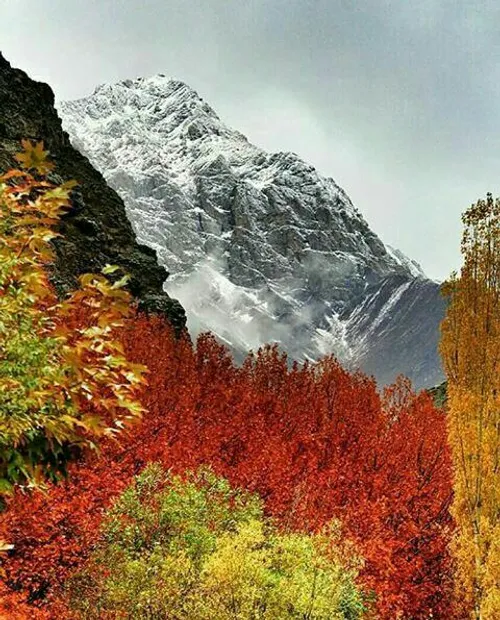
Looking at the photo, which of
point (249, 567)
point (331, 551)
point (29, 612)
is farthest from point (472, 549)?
point (29, 612)

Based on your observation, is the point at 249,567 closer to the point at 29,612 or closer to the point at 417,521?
the point at 29,612

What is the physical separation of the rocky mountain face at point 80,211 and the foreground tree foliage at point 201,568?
161 ft

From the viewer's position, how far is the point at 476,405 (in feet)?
72.9

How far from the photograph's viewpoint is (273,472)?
3506cm

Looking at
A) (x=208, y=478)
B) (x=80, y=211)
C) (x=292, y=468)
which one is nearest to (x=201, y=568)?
(x=208, y=478)

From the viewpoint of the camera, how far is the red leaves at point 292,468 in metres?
25.4

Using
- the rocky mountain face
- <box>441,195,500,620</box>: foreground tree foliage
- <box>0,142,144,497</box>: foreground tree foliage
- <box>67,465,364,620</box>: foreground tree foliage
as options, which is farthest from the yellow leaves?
Answer: the rocky mountain face

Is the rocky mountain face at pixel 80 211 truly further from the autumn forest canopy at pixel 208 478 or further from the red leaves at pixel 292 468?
the autumn forest canopy at pixel 208 478

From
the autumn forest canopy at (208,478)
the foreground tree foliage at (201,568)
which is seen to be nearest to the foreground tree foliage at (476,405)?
A: the autumn forest canopy at (208,478)

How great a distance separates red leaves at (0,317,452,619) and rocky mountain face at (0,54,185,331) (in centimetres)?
1705

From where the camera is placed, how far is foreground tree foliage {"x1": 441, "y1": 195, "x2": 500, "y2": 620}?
20.6 metres

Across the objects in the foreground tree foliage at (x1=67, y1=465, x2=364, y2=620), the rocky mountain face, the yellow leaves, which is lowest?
the foreground tree foliage at (x1=67, y1=465, x2=364, y2=620)

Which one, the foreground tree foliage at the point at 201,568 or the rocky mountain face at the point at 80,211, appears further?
the rocky mountain face at the point at 80,211

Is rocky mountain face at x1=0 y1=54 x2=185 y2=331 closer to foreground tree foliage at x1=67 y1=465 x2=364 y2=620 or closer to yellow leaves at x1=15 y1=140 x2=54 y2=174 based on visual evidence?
foreground tree foliage at x1=67 y1=465 x2=364 y2=620
